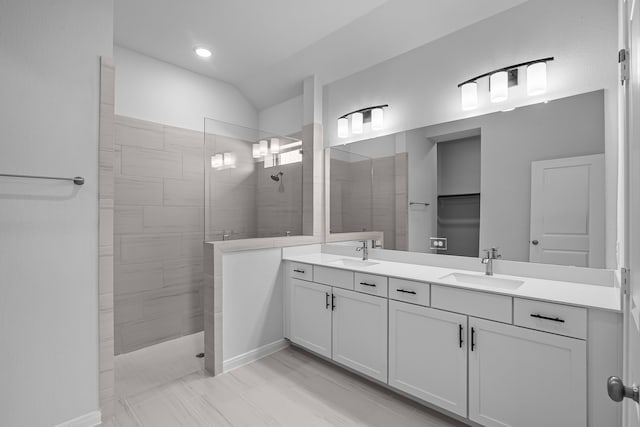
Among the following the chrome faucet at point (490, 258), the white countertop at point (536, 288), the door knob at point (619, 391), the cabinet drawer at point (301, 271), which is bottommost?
the cabinet drawer at point (301, 271)

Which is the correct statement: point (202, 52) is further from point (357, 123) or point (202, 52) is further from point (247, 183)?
point (357, 123)

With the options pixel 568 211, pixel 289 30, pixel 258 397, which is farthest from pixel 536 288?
pixel 289 30

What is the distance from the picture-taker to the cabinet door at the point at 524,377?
140cm

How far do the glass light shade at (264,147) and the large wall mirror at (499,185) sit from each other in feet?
2.91

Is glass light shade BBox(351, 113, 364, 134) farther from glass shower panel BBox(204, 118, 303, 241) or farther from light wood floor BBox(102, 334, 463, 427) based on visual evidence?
light wood floor BBox(102, 334, 463, 427)

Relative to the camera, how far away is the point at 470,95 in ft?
7.41

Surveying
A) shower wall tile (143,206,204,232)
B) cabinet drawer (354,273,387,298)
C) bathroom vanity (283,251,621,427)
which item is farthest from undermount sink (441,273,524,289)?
shower wall tile (143,206,204,232)

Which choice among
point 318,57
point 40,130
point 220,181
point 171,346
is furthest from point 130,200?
point 318,57

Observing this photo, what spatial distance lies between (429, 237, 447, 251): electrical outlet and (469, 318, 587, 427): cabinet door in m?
0.77

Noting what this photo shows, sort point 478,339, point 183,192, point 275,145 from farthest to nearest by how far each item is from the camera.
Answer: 1. point 183,192
2. point 275,145
3. point 478,339

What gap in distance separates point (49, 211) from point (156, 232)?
51.4 inches

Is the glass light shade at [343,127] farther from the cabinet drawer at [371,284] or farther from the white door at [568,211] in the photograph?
the white door at [568,211]

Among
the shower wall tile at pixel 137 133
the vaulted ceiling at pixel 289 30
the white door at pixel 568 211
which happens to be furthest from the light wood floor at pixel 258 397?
the vaulted ceiling at pixel 289 30

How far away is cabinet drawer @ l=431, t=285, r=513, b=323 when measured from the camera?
159cm
